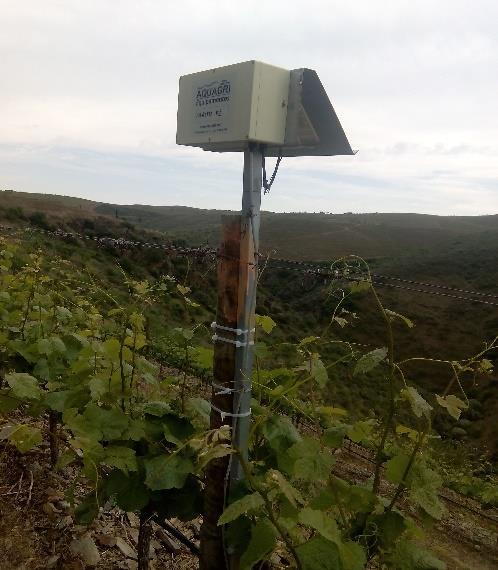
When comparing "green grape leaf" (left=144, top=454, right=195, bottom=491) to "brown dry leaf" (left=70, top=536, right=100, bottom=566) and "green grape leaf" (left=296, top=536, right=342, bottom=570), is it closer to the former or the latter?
"green grape leaf" (left=296, top=536, right=342, bottom=570)

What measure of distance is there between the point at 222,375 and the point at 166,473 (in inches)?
18.0

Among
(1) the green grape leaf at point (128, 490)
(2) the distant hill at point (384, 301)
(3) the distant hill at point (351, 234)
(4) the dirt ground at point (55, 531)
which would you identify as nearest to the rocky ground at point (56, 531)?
(4) the dirt ground at point (55, 531)

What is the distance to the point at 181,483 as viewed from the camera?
→ 203cm

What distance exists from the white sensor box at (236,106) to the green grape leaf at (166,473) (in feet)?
4.42

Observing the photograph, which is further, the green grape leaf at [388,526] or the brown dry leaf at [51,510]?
the brown dry leaf at [51,510]

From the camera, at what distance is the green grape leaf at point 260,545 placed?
5.50ft

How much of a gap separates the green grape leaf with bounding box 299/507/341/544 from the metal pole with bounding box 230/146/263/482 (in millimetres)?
574

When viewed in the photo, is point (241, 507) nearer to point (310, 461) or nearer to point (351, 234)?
point (310, 461)

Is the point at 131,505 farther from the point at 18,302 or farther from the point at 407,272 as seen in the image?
the point at 407,272

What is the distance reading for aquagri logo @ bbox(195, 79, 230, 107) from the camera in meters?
2.13

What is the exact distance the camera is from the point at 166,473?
2.03m

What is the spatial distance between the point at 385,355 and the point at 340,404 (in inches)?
575

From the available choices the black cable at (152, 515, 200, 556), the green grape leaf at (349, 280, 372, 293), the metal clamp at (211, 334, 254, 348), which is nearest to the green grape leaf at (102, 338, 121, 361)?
the metal clamp at (211, 334, 254, 348)

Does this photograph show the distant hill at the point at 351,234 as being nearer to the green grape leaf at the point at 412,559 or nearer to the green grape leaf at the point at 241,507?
the green grape leaf at the point at 412,559
